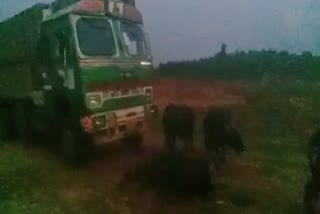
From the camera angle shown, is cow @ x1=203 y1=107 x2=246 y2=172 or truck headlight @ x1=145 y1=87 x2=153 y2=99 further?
truck headlight @ x1=145 y1=87 x2=153 y2=99

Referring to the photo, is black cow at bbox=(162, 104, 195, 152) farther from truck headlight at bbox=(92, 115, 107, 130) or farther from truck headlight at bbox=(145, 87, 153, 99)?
truck headlight at bbox=(92, 115, 107, 130)

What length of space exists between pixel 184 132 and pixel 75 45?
3045 millimetres

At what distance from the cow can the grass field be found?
35 centimetres

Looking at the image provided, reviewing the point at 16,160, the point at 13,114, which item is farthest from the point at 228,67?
the point at 16,160

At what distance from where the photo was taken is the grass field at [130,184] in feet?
23.1

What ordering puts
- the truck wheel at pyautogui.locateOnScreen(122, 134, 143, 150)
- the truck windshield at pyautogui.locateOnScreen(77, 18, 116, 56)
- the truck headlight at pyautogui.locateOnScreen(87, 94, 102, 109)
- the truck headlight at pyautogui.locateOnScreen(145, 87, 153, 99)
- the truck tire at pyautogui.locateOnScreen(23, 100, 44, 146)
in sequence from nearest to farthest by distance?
the truck headlight at pyautogui.locateOnScreen(87, 94, 102, 109) → the truck windshield at pyautogui.locateOnScreen(77, 18, 116, 56) → the truck headlight at pyautogui.locateOnScreen(145, 87, 153, 99) → the truck wheel at pyautogui.locateOnScreen(122, 134, 143, 150) → the truck tire at pyautogui.locateOnScreen(23, 100, 44, 146)

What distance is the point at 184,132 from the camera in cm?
1016

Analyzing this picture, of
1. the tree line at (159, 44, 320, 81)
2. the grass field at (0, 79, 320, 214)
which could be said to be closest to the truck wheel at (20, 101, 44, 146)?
the grass field at (0, 79, 320, 214)

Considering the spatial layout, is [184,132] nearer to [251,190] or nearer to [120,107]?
[120,107]

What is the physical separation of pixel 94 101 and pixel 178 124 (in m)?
2.09

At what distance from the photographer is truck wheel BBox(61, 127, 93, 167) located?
952cm

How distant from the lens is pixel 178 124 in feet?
33.2

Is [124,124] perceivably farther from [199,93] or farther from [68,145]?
[199,93]

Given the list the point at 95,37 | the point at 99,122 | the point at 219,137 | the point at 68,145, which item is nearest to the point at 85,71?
the point at 95,37
